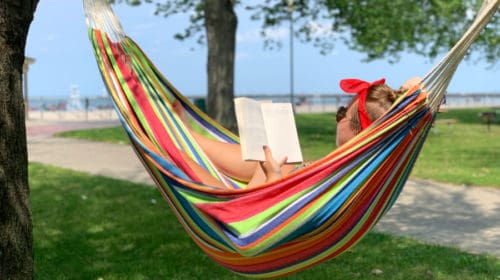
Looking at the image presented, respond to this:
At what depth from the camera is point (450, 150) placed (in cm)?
1000

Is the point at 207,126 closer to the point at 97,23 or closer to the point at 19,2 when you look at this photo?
the point at 97,23

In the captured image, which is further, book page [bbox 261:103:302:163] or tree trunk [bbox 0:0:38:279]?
book page [bbox 261:103:302:163]

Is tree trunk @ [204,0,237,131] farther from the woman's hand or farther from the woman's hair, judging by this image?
the woman's hair

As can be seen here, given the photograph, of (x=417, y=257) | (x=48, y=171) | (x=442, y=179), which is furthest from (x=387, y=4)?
(x=417, y=257)

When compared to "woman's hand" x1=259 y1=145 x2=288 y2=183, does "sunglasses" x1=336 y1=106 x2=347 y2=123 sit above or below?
above

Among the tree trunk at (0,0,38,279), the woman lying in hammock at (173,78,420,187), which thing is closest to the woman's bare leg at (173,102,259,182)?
the woman lying in hammock at (173,78,420,187)

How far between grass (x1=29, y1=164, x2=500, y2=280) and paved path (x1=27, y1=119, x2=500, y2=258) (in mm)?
307

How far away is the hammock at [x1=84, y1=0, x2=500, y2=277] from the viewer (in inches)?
85.4

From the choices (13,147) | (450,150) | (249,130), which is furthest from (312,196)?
(450,150)

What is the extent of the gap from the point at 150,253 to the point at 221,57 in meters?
6.14

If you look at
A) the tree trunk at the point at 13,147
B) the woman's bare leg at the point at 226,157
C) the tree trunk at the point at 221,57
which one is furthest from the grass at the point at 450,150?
the tree trunk at the point at 13,147

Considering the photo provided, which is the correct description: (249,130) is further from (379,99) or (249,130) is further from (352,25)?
(352,25)

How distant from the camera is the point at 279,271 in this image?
2.46m

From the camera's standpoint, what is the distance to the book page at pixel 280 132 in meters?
2.60
